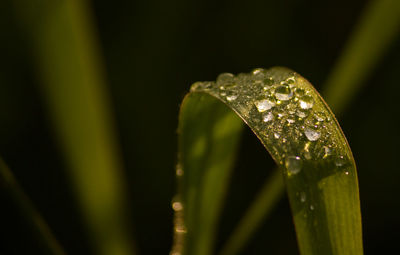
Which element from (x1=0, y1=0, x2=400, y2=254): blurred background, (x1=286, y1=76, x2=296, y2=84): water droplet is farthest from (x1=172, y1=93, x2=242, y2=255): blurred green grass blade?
(x1=0, y1=0, x2=400, y2=254): blurred background

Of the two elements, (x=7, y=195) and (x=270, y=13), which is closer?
(x=7, y=195)

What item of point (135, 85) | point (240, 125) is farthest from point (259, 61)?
point (240, 125)

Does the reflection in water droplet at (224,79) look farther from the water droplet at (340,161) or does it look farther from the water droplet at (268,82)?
the water droplet at (340,161)

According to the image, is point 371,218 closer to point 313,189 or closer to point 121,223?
point 121,223

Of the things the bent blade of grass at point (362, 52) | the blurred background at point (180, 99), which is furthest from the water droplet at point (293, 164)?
the blurred background at point (180, 99)

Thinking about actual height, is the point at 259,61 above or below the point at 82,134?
above

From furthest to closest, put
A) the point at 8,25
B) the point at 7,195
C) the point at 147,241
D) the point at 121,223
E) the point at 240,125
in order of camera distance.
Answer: the point at 147,241 < the point at 8,25 < the point at 121,223 < the point at 240,125 < the point at 7,195

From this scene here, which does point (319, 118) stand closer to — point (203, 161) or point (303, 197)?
point (303, 197)
